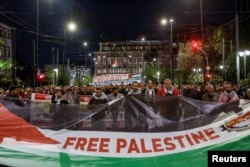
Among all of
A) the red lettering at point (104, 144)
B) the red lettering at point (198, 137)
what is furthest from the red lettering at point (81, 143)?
the red lettering at point (198, 137)

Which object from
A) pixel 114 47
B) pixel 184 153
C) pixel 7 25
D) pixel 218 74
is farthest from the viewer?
pixel 114 47

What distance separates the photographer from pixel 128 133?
29.7ft

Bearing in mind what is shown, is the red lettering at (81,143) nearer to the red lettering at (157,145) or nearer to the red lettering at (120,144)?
the red lettering at (120,144)

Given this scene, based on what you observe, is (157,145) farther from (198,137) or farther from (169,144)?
(198,137)

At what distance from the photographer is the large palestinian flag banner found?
871 cm

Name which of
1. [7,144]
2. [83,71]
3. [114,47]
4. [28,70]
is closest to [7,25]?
[28,70]

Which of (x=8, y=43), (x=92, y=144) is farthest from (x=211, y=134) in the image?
(x=8, y=43)

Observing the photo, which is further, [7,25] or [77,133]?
[7,25]

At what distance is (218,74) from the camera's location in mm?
65500

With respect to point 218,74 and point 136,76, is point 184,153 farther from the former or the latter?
point 218,74

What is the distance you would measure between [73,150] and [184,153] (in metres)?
2.19

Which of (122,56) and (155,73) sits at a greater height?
(122,56)
